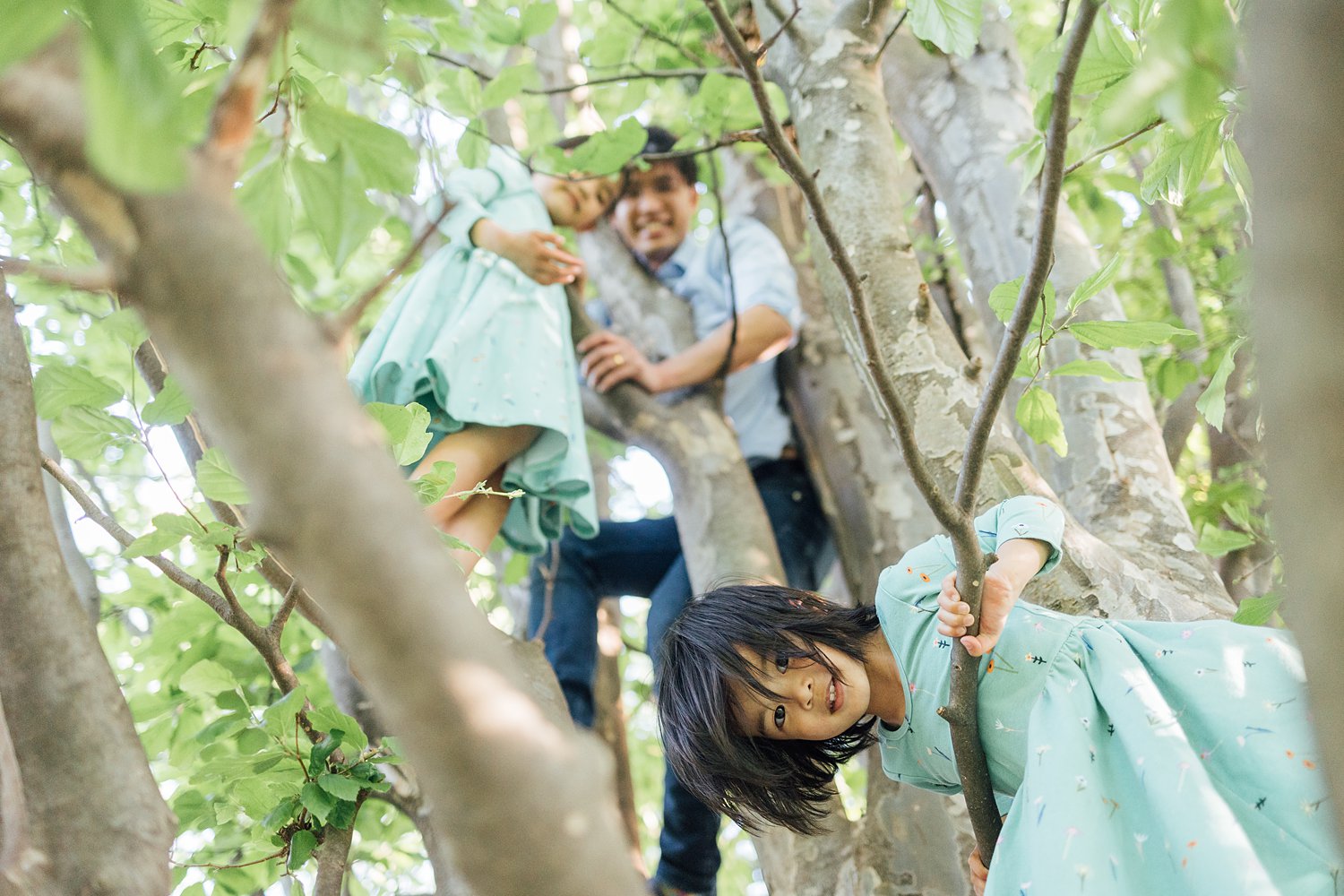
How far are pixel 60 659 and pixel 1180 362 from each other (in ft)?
8.65

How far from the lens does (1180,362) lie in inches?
108

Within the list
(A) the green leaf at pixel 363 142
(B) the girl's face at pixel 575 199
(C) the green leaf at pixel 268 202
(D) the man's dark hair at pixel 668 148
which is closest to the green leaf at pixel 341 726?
(C) the green leaf at pixel 268 202

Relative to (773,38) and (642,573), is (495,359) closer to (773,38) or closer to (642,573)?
(642,573)

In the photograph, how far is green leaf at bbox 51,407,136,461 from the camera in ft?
4.39

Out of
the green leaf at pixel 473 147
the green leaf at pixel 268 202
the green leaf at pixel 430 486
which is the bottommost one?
the green leaf at pixel 430 486

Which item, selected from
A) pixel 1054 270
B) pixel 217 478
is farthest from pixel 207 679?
pixel 1054 270

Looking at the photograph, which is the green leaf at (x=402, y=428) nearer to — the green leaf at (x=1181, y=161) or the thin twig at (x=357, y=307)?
the thin twig at (x=357, y=307)

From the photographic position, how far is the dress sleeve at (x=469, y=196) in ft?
7.82

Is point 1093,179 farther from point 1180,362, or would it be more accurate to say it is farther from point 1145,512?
point 1145,512

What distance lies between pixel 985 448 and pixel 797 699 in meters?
0.79

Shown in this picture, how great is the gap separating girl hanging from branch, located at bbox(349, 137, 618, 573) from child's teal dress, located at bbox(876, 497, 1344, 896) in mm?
935

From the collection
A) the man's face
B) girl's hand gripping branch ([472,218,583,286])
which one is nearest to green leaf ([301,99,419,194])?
girl's hand gripping branch ([472,218,583,286])

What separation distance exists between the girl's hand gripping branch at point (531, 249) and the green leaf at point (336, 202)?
1.45m

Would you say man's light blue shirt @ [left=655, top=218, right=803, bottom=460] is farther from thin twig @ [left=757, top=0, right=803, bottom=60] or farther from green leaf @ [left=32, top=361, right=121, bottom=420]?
green leaf @ [left=32, top=361, right=121, bottom=420]
